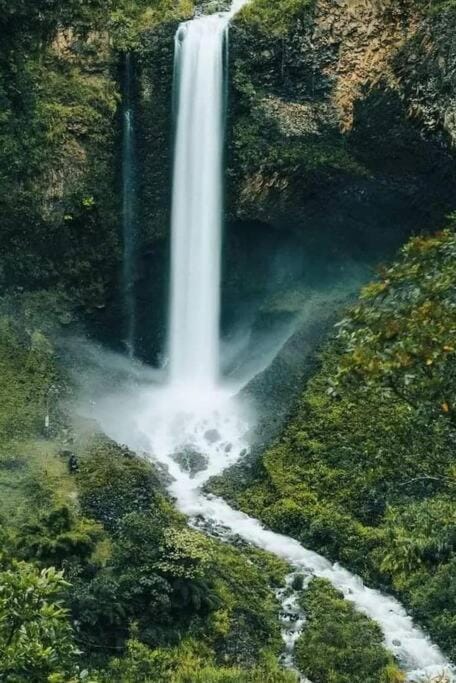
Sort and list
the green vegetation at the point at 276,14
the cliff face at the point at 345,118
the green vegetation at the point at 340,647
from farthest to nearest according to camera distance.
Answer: the green vegetation at the point at 276,14, the cliff face at the point at 345,118, the green vegetation at the point at 340,647

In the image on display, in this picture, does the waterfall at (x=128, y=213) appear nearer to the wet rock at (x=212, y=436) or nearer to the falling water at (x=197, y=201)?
the falling water at (x=197, y=201)

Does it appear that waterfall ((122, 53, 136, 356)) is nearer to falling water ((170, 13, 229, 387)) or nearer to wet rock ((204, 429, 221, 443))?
falling water ((170, 13, 229, 387))

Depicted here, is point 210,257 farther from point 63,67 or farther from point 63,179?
point 63,67

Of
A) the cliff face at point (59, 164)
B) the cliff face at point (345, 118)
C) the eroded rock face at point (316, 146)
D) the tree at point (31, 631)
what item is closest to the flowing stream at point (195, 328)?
the eroded rock face at point (316, 146)

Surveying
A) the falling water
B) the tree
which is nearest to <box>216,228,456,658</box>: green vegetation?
the tree

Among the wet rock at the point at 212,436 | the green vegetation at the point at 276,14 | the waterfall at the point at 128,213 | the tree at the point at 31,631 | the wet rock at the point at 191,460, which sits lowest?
the wet rock at the point at 191,460

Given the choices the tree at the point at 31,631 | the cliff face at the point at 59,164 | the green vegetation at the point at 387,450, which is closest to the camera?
the tree at the point at 31,631

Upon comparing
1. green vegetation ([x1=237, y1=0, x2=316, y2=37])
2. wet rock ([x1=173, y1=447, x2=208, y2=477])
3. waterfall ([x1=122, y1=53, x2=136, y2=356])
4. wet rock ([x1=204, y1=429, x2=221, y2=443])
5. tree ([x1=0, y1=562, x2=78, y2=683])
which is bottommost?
wet rock ([x1=173, y1=447, x2=208, y2=477])

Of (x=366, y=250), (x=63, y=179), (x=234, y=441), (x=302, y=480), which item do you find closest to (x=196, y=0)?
(x=63, y=179)
